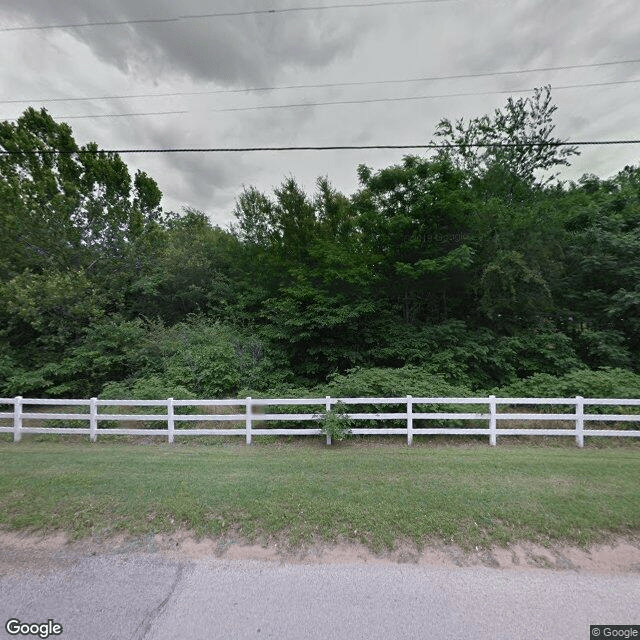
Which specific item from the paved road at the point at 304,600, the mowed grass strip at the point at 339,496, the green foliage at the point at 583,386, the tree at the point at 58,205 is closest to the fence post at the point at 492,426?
the mowed grass strip at the point at 339,496

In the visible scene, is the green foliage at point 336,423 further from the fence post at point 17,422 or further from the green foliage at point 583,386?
the fence post at point 17,422

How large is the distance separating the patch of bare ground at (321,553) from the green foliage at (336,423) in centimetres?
304

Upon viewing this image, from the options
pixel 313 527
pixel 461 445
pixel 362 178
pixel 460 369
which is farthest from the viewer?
pixel 362 178

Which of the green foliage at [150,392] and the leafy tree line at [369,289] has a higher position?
the leafy tree line at [369,289]

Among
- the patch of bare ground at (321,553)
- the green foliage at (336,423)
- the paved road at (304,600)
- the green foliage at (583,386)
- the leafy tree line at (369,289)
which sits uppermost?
the leafy tree line at (369,289)

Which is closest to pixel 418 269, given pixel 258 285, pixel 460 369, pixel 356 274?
pixel 356 274

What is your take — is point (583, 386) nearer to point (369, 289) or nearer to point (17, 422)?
point (369, 289)

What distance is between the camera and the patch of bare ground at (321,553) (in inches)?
112

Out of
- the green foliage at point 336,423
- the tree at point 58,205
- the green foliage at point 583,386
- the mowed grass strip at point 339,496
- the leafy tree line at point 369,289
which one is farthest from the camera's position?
the tree at point 58,205

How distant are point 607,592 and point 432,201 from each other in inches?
414

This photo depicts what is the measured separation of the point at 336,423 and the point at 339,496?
2.42 m

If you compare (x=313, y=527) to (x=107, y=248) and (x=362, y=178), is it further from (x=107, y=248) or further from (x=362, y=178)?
(x=107, y=248)

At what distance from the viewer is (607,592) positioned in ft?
8.23

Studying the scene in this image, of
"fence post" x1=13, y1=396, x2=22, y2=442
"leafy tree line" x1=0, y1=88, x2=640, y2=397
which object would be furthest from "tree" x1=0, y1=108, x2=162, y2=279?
"fence post" x1=13, y1=396, x2=22, y2=442
